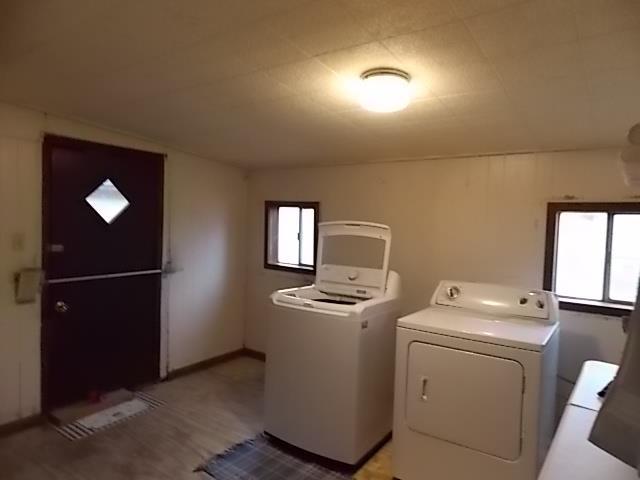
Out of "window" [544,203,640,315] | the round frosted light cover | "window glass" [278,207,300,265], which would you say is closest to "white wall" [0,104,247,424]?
"window glass" [278,207,300,265]

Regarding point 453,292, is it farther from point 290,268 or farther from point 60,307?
point 60,307

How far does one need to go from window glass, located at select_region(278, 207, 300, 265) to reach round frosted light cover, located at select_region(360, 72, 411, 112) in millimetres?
A: 2111

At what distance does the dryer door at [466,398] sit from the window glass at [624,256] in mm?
1113

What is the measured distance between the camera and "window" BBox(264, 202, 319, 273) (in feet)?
13.0

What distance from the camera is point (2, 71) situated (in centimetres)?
218

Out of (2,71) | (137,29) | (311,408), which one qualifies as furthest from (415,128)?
(2,71)

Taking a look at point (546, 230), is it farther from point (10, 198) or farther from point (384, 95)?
point (10, 198)

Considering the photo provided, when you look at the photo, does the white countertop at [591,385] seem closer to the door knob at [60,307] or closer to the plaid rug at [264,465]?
the plaid rug at [264,465]

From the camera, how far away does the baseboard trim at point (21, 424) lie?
274 cm

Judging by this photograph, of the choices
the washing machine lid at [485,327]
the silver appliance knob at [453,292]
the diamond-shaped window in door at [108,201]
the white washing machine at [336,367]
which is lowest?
the white washing machine at [336,367]

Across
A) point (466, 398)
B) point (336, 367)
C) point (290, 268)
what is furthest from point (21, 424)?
point (466, 398)

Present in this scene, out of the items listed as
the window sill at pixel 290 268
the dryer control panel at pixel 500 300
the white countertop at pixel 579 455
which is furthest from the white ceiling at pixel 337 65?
the window sill at pixel 290 268

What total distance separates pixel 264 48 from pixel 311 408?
2.01 meters

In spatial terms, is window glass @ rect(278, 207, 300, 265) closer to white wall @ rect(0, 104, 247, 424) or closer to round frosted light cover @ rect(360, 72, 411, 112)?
white wall @ rect(0, 104, 247, 424)
